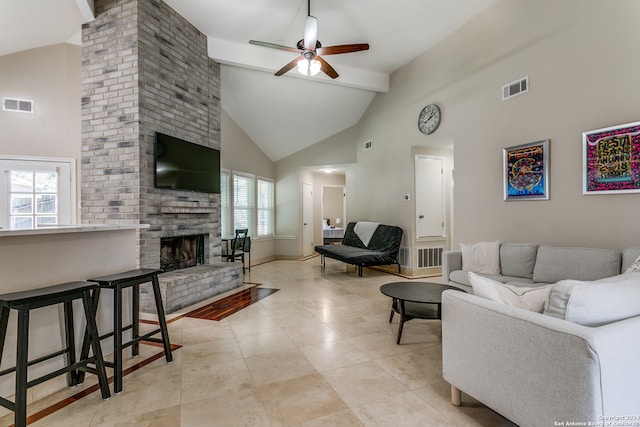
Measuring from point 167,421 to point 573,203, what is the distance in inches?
156

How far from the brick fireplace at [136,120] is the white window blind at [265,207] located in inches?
123

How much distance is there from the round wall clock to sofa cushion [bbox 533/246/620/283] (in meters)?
2.59

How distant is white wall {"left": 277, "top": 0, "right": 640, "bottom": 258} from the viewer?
113 inches

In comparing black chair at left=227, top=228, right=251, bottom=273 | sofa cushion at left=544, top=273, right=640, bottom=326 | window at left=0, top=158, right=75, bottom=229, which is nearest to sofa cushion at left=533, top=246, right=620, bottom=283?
sofa cushion at left=544, top=273, right=640, bottom=326

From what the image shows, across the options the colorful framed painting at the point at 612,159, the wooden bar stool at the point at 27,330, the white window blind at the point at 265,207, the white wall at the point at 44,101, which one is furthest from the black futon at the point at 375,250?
the white wall at the point at 44,101

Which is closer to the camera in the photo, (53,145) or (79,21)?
(79,21)

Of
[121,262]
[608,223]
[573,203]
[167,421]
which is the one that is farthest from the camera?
[573,203]

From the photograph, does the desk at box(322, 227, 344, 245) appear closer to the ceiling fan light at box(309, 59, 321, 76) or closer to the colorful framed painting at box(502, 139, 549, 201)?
the colorful framed painting at box(502, 139, 549, 201)

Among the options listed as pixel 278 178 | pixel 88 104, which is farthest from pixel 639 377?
pixel 278 178

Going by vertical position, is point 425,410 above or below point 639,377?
below

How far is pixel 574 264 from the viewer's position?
9.39 ft

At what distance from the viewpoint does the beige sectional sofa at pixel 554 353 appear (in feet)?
3.85

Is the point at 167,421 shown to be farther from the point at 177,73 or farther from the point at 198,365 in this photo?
the point at 177,73

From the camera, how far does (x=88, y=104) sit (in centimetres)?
392
